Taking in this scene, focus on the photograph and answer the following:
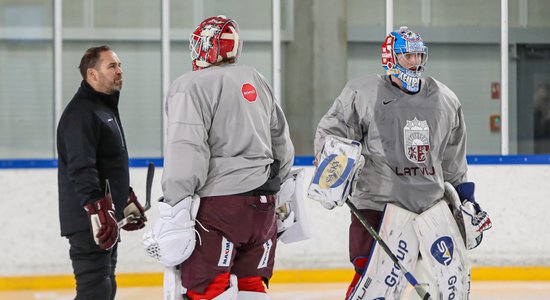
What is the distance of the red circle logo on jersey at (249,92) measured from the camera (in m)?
3.25

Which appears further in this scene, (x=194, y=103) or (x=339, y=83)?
(x=339, y=83)

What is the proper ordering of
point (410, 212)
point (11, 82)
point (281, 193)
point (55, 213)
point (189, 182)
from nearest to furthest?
1. point (189, 182)
2. point (281, 193)
3. point (410, 212)
4. point (55, 213)
5. point (11, 82)

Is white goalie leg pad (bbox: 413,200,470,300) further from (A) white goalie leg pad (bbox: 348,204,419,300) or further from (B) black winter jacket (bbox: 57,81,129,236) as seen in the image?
(B) black winter jacket (bbox: 57,81,129,236)

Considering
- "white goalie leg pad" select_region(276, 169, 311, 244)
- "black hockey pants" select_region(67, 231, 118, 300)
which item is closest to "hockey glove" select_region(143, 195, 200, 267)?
"white goalie leg pad" select_region(276, 169, 311, 244)

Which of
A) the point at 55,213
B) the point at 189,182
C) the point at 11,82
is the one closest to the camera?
the point at 189,182

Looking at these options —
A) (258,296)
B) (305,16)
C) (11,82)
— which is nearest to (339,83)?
(305,16)

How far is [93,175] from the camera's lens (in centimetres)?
365

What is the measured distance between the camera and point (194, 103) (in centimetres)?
317

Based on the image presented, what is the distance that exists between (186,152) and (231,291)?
440 mm

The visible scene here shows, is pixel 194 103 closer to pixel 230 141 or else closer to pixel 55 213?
pixel 230 141

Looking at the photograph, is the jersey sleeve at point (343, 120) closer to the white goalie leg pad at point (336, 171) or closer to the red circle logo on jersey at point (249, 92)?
the white goalie leg pad at point (336, 171)

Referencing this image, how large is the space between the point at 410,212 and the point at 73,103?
→ 4.01 feet

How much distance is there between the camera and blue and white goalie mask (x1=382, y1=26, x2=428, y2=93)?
151 inches

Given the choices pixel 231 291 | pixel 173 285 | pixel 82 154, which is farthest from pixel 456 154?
pixel 82 154
